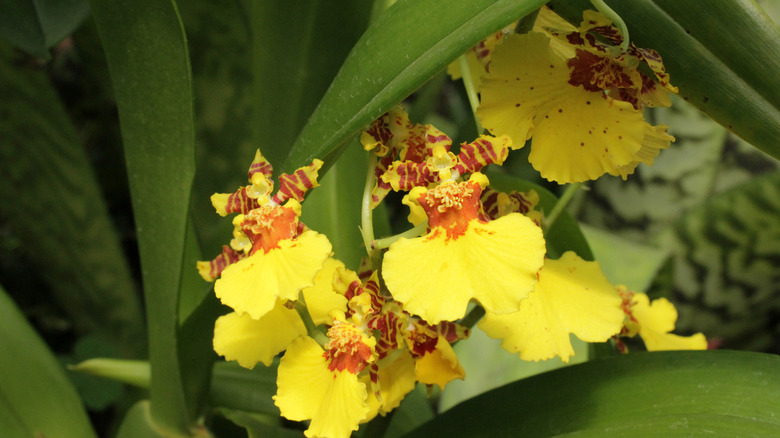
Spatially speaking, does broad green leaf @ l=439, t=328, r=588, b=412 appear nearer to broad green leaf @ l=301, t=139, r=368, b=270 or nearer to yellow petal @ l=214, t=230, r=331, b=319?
broad green leaf @ l=301, t=139, r=368, b=270

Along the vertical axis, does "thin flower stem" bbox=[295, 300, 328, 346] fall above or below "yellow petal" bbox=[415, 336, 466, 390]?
above

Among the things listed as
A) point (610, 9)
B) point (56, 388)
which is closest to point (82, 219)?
point (56, 388)

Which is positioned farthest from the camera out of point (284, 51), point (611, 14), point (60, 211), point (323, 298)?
point (60, 211)

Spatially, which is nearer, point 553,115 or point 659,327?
point 553,115

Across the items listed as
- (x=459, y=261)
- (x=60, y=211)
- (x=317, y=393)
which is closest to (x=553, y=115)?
(x=459, y=261)

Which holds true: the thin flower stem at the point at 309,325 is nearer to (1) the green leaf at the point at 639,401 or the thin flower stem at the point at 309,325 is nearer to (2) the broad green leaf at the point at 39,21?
(1) the green leaf at the point at 639,401

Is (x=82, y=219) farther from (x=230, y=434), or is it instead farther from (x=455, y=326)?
(x=455, y=326)

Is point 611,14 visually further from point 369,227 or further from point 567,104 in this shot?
point 369,227

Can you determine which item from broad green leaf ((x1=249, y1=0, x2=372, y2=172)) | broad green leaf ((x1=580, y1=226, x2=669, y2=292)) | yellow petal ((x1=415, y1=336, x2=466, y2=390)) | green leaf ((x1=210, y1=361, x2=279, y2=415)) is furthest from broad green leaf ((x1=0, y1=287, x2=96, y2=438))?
broad green leaf ((x1=580, y1=226, x2=669, y2=292))
